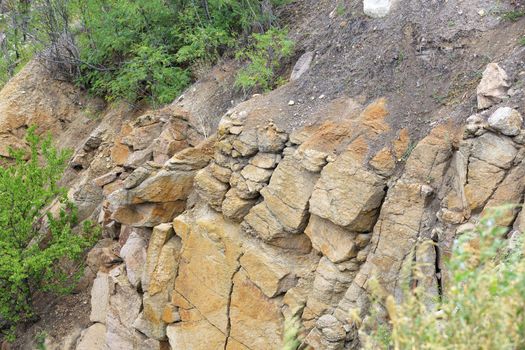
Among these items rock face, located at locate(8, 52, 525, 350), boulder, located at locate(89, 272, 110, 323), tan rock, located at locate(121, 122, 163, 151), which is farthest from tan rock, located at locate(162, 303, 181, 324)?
tan rock, located at locate(121, 122, 163, 151)

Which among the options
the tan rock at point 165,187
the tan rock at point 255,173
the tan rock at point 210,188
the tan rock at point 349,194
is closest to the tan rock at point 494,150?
the tan rock at point 349,194

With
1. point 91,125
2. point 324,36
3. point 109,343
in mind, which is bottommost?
point 109,343

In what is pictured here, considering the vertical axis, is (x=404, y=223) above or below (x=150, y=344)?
above

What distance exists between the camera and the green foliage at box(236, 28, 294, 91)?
9.38 meters

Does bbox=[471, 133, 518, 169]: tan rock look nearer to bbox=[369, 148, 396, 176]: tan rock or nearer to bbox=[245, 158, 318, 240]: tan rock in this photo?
bbox=[369, 148, 396, 176]: tan rock

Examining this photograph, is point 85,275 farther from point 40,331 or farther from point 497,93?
point 497,93

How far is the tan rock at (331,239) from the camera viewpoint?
724cm

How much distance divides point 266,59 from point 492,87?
13.8ft

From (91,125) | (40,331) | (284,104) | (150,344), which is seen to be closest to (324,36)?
(284,104)

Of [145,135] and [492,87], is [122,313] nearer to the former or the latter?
[145,135]

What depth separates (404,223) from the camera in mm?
6633

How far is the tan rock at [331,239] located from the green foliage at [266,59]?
2.71 meters

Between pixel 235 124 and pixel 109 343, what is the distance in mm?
4377

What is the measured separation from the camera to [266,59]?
9.90 metres
